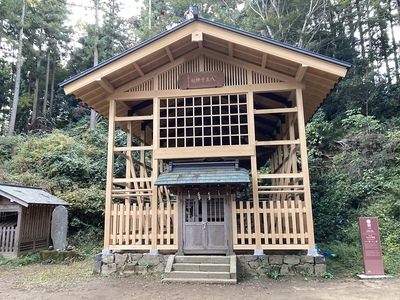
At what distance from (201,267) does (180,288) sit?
3.04 feet

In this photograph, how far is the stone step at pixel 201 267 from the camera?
749 centimetres

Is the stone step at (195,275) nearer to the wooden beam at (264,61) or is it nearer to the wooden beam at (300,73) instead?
the wooden beam at (300,73)

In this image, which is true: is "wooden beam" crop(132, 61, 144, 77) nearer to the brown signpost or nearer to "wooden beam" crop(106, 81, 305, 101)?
"wooden beam" crop(106, 81, 305, 101)

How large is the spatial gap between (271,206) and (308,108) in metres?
4.29

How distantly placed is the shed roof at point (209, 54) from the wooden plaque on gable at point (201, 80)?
616 millimetres

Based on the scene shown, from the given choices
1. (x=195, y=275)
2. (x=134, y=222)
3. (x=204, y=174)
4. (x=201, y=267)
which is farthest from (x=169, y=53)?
(x=195, y=275)

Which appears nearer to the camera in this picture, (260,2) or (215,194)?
(215,194)

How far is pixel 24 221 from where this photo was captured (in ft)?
34.1

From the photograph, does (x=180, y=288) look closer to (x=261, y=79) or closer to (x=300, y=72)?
(x=261, y=79)

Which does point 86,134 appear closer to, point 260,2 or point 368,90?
point 260,2

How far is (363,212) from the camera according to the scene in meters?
11.9

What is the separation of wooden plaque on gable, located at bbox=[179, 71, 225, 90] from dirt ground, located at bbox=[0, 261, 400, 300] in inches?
210

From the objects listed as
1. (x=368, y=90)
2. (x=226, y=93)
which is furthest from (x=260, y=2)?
(x=226, y=93)

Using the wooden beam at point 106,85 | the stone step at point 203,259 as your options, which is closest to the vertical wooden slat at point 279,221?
the stone step at point 203,259
